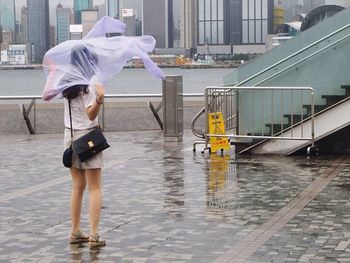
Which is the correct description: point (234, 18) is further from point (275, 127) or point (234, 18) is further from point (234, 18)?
point (275, 127)

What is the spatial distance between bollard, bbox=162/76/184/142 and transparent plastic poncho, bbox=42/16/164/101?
28.2ft

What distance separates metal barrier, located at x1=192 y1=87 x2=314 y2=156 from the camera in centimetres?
1282

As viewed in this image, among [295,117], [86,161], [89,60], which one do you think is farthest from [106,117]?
[86,161]

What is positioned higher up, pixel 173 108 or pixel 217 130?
pixel 173 108

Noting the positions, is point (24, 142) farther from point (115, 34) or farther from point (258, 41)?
point (258, 41)

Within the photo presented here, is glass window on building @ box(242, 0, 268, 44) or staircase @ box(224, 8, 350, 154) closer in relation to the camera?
staircase @ box(224, 8, 350, 154)

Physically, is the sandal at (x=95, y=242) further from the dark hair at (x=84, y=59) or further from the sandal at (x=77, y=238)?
the dark hair at (x=84, y=59)

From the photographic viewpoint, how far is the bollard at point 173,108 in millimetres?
15648

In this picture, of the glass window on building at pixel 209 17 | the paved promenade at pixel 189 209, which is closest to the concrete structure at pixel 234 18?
the glass window on building at pixel 209 17

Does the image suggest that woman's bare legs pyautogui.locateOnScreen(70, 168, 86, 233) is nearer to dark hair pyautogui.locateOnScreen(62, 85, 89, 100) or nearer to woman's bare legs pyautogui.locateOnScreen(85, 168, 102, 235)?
woman's bare legs pyautogui.locateOnScreen(85, 168, 102, 235)

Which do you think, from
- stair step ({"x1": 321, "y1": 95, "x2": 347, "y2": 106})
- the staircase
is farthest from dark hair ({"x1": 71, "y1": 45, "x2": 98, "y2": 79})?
stair step ({"x1": 321, "y1": 95, "x2": 347, "y2": 106})

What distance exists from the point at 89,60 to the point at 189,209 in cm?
230

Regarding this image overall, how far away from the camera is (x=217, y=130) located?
1324 cm

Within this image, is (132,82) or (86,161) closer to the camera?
(86,161)
